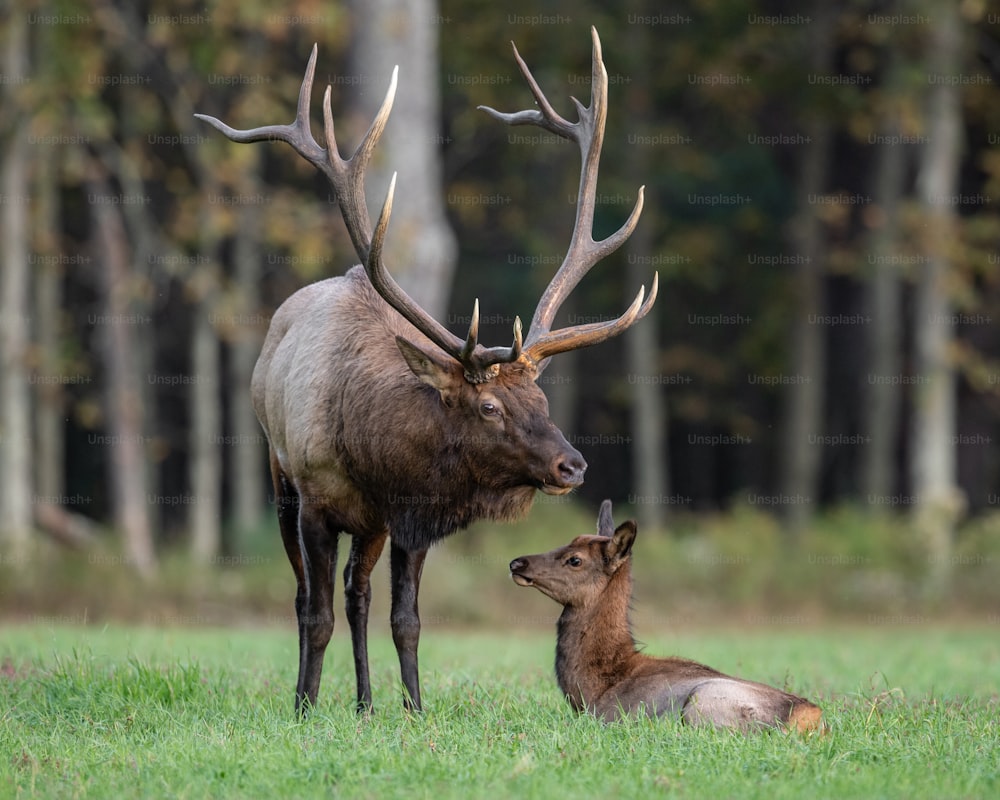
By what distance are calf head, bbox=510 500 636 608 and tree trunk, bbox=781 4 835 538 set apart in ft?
45.5

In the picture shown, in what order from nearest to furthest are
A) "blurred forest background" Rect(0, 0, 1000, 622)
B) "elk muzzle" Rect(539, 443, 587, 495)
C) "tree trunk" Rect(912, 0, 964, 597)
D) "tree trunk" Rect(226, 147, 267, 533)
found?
"elk muzzle" Rect(539, 443, 587, 495) → "blurred forest background" Rect(0, 0, 1000, 622) → "tree trunk" Rect(912, 0, 964, 597) → "tree trunk" Rect(226, 147, 267, 533)

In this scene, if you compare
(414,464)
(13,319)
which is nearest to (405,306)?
(414,464)

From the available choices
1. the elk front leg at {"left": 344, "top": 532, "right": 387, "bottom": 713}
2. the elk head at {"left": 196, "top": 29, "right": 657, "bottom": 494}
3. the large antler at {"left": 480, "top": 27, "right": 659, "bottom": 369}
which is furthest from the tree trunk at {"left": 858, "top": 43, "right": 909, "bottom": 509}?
the elk front leg at {"left": 344, "top": 532, "right": 387, "bottom": 713}

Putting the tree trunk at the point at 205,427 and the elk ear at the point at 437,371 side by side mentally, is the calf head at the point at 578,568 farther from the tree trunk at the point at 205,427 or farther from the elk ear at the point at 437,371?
the tree trunk at the point at 205,427

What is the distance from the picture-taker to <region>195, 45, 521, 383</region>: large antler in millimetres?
6973

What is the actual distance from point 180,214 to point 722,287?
11.2 meters

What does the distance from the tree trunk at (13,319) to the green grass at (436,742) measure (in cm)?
757

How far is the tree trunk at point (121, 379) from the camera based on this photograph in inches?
715

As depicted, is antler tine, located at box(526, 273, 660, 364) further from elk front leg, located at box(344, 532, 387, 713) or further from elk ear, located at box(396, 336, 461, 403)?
elk front leg, located at box(344, 532, 387, 713)

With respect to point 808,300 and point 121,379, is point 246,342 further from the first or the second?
point 808,300

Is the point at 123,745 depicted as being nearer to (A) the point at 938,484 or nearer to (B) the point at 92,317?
(A) the point at 938,484

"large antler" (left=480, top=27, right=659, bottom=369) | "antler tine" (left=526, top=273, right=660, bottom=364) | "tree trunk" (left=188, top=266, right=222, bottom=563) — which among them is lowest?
"tree trunk" (left=188, top=266, right=222, bottom=563)

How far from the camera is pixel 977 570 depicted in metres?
16.9

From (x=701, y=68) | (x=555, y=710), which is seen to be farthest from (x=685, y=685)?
(x=701, y=68)
